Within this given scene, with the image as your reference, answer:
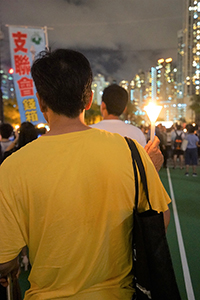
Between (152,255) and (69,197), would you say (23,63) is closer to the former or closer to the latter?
(69,197)

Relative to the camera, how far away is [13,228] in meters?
1.08

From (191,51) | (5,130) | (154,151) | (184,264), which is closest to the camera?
(154,151)

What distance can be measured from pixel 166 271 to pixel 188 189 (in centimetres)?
737

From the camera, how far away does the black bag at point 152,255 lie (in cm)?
111

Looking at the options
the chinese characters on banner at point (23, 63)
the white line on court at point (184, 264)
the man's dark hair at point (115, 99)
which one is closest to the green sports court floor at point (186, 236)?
the white line on court at point (184, 264)

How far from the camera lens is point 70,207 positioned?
1.08m

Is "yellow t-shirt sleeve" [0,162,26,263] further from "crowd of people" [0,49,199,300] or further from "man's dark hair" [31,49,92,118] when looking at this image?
"man's dark hair" [31,49,92,118]

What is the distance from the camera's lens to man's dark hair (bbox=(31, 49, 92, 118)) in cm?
113

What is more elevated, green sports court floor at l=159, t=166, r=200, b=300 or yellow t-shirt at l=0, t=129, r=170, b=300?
yellow t-shirt at l=0, t=129, r=170, b=300

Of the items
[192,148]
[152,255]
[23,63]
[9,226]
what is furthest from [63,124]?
[192,148]

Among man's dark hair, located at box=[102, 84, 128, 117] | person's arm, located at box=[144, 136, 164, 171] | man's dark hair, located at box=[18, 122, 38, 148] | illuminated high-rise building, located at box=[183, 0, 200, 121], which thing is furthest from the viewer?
illuminated high-rise building, located at box=[183, 0, 200, 121]

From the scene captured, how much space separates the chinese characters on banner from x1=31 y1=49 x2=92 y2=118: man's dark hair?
7.77m

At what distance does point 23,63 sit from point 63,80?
8.76m

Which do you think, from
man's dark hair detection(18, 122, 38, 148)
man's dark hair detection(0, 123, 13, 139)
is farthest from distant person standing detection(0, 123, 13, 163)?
man's dark hair detection(18, 122, 38, 148)
